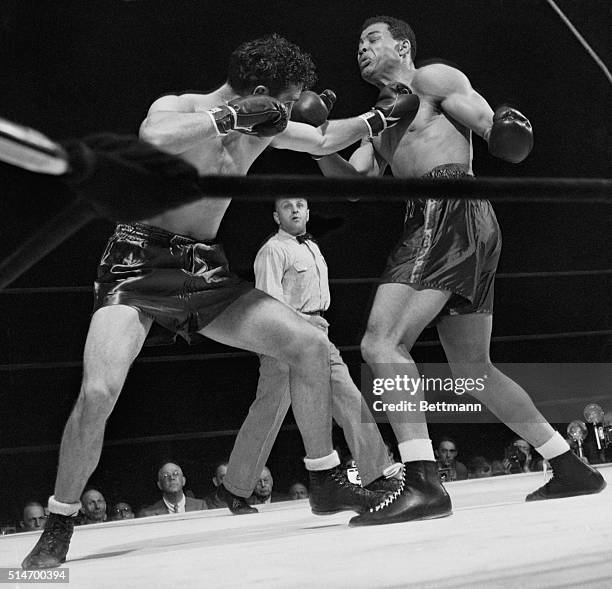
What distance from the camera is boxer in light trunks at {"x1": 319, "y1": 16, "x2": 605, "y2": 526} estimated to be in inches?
73.7

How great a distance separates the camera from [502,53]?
9.84ft

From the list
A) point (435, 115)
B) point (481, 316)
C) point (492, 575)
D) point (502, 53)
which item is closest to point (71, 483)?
point (492, 575)

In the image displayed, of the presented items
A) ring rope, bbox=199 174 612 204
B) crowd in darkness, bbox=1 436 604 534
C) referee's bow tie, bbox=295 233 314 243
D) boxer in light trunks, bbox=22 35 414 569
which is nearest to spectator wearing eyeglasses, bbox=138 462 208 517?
crowd in darkness, bbox=1 436 604 534

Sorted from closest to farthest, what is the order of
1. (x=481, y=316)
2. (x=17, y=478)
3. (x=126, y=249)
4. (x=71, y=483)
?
(x=71, y=483) → (x=126, y=249) → (x=481, y=316) → (x=17, y=478)

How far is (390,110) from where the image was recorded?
203 cm

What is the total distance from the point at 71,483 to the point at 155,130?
576 millimetres

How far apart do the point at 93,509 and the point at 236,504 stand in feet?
1.27

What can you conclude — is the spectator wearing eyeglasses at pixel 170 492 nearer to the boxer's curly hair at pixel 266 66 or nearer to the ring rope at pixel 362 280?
the ring rope at pixel 362 280

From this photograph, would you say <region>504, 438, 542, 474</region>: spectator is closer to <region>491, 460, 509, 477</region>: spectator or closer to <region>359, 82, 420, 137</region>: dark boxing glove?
<region>491, 460, 509, 477</region>: spectator

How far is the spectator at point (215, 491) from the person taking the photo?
2.58 metres

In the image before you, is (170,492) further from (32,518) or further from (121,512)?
(32,518)

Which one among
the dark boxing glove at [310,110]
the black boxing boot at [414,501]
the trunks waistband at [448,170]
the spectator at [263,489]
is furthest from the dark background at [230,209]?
the black boxing boot at [414,501]

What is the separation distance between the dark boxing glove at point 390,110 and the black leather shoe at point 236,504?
3.05 ft

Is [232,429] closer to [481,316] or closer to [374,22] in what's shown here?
[481,316]
